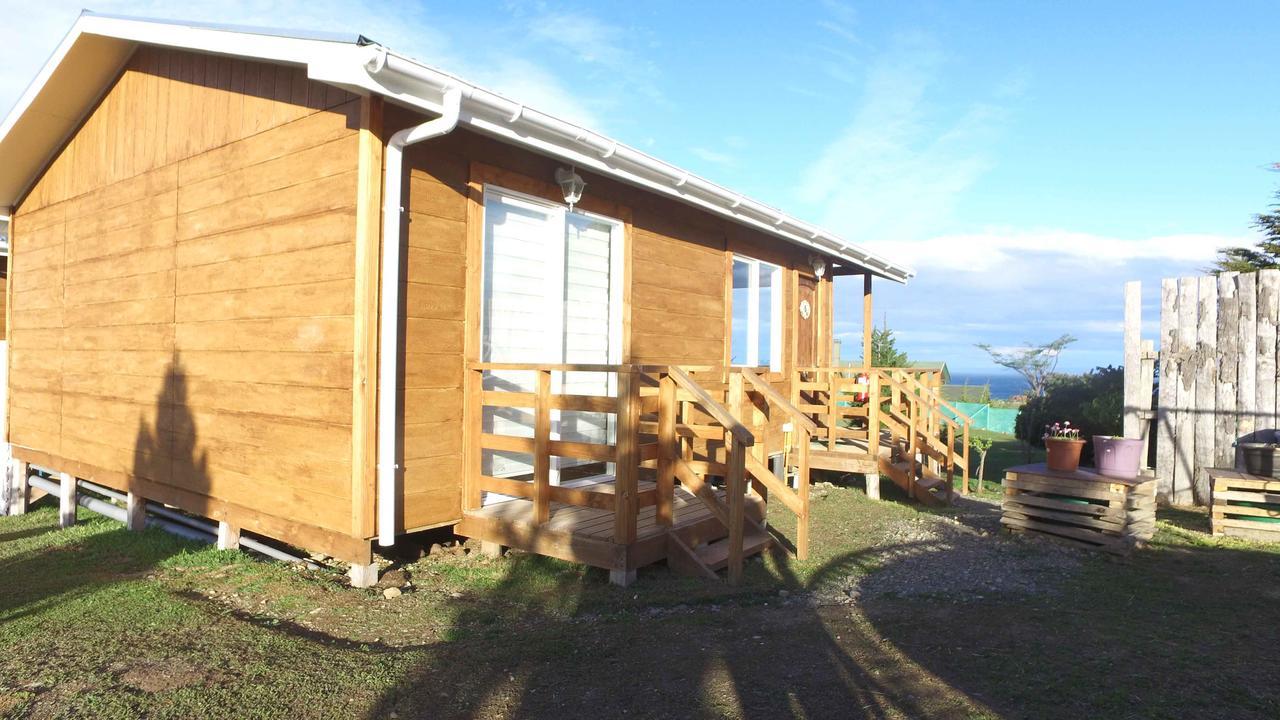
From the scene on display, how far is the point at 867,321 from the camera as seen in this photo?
1107cm

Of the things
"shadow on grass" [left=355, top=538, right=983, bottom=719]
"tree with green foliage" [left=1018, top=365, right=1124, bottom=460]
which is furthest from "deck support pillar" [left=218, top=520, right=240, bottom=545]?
"tree with green foliage" [left=1018, top=365, right=1124, bottom=460]

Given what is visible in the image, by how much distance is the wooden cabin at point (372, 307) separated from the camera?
4.50m

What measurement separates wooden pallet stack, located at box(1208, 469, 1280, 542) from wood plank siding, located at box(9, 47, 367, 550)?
6852 millimetres

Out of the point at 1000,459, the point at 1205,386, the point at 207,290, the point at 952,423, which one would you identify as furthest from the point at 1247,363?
the point at 207,290

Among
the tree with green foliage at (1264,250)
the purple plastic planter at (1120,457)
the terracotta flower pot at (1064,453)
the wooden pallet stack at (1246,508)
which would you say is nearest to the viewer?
the purple plastic planter at (1120,457)

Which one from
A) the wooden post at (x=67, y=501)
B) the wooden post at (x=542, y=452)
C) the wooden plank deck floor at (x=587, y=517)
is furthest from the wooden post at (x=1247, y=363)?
the wooden post at (x=67, y=501)

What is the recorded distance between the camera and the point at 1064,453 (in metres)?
6.02

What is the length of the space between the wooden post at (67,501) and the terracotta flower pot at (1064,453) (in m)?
9.05

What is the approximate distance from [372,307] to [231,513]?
2.31 metres

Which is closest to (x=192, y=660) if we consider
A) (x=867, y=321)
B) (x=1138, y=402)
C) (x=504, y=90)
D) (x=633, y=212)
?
(x=504, y=90)

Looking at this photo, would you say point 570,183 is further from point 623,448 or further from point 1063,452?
point 1063,452

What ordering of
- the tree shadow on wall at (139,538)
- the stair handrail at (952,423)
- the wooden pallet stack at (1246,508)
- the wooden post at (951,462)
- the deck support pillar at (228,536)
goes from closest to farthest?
the tree shadow on wall at (139,538) → the deck support pillar at (228,536) → the wooden pallet stack at (1246,508) → the wooden post at (951,462) → the stair handrail at (952,423)

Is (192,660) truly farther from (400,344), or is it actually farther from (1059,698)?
(1059,698)

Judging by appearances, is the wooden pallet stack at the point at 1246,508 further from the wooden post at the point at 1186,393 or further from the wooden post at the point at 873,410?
the wooden post at the point at 873,410
